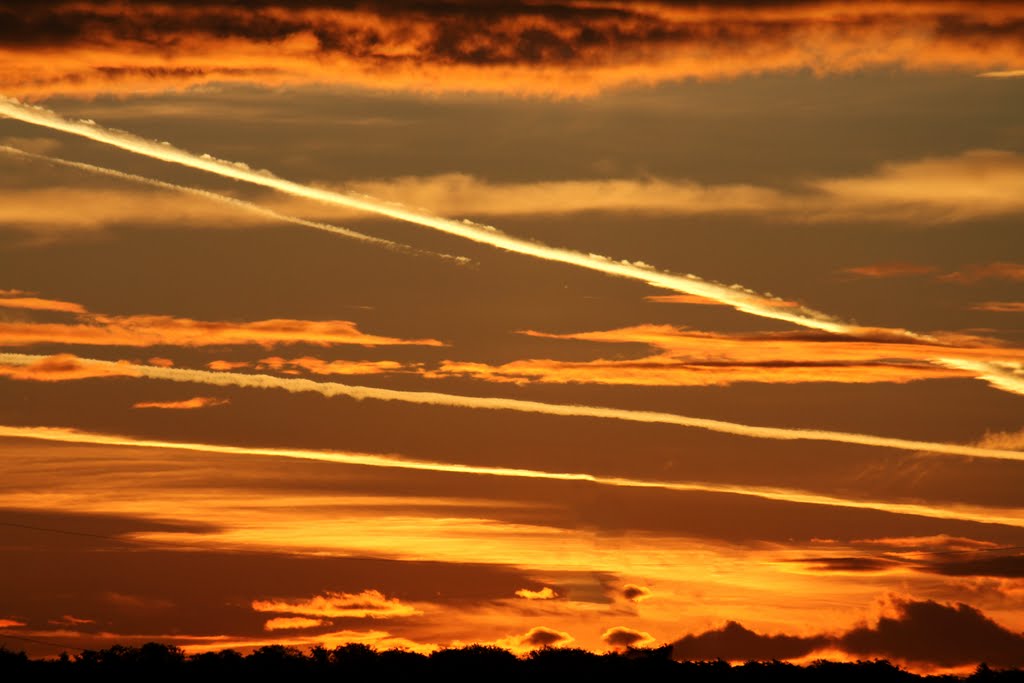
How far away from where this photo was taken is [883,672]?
17050cm

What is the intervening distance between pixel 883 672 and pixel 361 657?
154 feet

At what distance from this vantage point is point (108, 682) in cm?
15812

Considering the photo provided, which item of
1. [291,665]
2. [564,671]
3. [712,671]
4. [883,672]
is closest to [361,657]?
[291,665]

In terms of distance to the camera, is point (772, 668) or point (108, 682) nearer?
point (108, 682)

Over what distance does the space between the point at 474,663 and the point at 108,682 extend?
3196 centimetres

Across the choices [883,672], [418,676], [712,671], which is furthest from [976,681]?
[418,676]

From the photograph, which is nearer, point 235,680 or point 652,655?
point 235,680

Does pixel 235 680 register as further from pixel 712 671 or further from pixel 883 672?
pixel 883 672

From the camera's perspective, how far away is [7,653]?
172 meters

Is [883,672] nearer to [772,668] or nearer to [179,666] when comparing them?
[772,668]

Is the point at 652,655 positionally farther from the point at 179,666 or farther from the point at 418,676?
the point at 179,666

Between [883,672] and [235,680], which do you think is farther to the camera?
[883,672]

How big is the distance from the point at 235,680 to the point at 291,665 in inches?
212

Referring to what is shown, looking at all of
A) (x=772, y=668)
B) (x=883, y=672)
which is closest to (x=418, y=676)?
(x=772, y=668)
